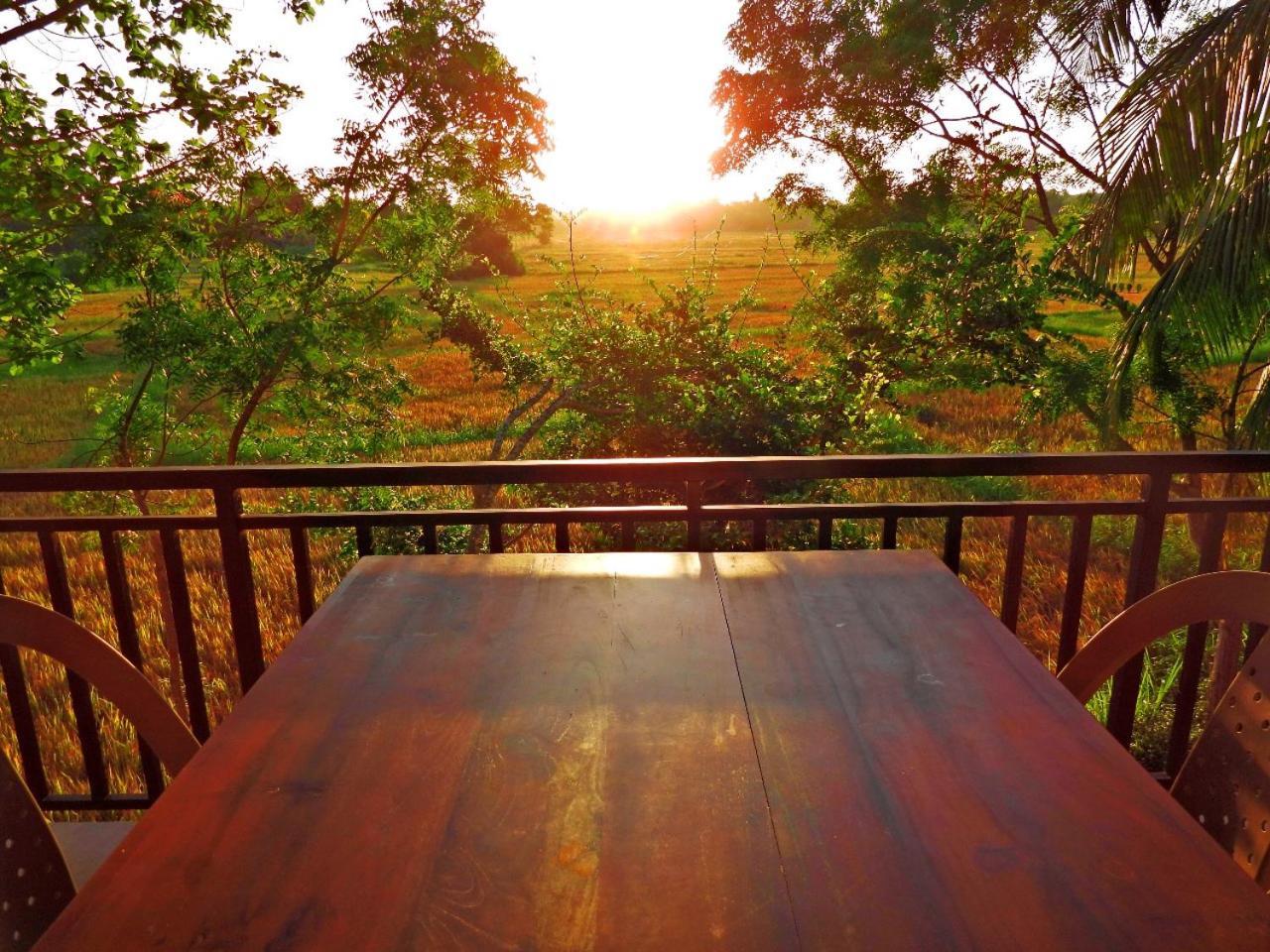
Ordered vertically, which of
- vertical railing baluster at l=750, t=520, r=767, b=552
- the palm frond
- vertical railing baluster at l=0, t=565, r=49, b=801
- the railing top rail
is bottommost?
vertical railing baluster at l=0, t=565, r=49, b=801

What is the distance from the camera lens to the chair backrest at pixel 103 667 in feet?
4.73

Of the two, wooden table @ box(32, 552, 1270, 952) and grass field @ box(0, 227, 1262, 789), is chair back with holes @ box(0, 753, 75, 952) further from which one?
grass field @ box(0, 227, 1262, 789)

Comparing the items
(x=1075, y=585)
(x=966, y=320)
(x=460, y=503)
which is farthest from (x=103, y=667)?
(x=460, y=503)

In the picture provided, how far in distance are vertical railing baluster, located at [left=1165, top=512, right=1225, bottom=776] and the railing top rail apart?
0.19 metres

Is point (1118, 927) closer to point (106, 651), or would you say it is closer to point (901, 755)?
point (901, 755)

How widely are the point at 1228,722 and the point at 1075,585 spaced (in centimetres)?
96

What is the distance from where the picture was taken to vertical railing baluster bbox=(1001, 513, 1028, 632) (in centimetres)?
219

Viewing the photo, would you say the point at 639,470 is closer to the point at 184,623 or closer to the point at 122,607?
the point at 184,623

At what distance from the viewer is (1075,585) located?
7.38 ft

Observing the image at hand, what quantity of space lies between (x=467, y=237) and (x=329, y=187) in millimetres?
1896

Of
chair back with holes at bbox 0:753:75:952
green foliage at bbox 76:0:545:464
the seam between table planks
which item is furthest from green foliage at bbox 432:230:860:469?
chair back with holes at bbox 0:753:75:952

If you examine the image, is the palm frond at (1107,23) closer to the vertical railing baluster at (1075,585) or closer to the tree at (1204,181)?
the tree at (1204,181)

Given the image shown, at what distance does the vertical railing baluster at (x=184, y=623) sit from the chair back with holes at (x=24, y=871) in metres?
0.83

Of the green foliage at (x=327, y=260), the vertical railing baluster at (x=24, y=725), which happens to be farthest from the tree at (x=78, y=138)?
the vertical railing baluster at (x=24, y=725)
